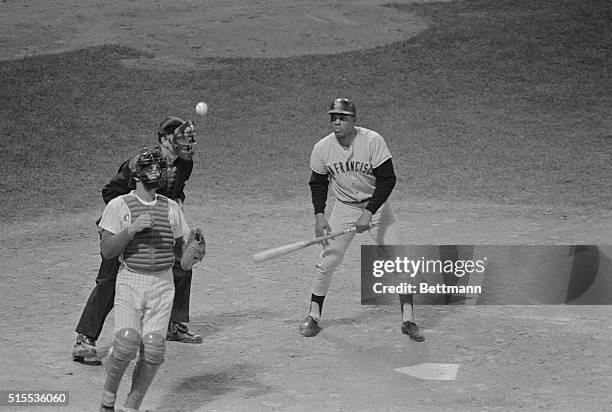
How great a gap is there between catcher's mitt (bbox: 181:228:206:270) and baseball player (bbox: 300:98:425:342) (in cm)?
179

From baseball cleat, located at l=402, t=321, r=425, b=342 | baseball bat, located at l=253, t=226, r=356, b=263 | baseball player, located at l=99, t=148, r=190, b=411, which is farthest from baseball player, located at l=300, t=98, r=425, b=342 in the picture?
baseball player, located at l=99, t=148, r=190, b=411

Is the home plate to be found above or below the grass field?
below

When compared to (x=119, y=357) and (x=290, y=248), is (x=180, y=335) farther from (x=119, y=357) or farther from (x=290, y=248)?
(x=119, y=357)

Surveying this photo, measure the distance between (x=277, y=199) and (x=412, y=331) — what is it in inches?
201

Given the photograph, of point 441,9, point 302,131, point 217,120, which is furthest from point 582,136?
point 441,9

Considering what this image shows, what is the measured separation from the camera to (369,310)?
30.0 ft

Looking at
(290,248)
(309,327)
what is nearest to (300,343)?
(309,327)

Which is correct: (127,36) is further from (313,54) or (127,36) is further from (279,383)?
(279,383)

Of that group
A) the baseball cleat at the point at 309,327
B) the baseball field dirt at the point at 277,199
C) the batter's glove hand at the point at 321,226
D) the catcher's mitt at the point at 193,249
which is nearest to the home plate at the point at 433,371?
the baseball field dirt at the point at 277,199

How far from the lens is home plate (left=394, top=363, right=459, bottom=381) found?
741cm

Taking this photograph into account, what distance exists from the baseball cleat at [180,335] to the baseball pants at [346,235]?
1.02 meters

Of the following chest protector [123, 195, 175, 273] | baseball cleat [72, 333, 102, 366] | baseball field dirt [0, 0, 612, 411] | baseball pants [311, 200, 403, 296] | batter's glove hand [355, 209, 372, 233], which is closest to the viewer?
chest protector [123, 195, 175, 273]

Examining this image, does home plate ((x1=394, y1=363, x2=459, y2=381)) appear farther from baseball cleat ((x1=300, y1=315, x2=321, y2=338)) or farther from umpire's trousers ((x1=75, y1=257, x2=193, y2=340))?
umpire's trousers ((x1=75, y1=257, x2=193, y2=340))

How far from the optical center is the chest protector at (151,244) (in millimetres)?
6641
